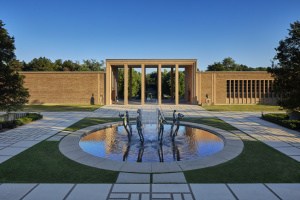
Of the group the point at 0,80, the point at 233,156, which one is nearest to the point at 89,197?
the point at 233,156

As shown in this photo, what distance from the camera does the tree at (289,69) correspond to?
1284cm

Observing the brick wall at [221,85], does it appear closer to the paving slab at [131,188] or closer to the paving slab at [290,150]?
the paving slab at [290,150]

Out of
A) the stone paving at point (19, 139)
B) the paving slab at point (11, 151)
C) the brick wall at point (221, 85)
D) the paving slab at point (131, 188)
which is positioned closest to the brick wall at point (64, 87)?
the brick wall at point (221, 85)

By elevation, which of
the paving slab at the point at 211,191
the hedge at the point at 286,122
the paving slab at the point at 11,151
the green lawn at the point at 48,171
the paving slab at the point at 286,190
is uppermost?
the hedge at the point at 286,122

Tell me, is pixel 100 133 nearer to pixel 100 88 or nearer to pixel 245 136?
pixel 245 136

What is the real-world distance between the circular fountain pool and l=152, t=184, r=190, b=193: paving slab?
2.37 meters

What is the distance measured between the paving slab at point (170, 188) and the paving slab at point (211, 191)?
0.21m

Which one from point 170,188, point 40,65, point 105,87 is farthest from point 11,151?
point 40,65

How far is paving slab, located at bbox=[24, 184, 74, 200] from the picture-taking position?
188 inches

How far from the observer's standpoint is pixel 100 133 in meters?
12.2

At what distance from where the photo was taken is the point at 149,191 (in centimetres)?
505

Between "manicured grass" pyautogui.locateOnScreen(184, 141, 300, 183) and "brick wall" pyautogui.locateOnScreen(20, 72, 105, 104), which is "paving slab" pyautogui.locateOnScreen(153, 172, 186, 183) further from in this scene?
"brick wall" pyautogui.locateOnScreen(20, 72, 105, 104)

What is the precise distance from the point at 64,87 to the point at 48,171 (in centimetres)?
2769

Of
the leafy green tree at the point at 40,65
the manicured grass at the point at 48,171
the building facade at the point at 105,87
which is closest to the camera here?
the manicured grass at the point at 48,171
